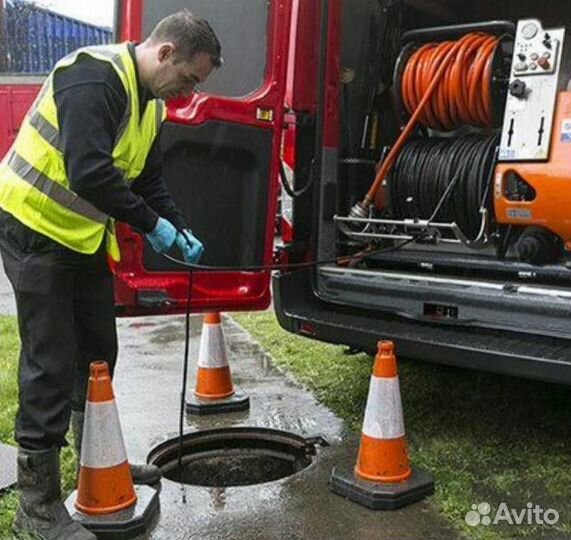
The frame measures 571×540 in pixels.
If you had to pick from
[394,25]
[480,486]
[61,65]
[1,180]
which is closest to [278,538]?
[480,486]

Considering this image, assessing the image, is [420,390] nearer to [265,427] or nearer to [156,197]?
[265,427]

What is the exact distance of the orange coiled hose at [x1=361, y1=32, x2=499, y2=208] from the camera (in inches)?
157

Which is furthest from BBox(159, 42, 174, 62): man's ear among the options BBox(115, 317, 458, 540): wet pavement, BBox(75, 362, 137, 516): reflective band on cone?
BBox(115, 317, 458, 540): wet pavement

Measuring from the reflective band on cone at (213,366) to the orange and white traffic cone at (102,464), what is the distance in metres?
1.37

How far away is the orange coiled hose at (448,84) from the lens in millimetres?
3986

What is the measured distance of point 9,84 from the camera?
45.7 ft

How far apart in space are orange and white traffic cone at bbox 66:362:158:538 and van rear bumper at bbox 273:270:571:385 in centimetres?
124

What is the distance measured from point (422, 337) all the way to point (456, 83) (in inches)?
53.6

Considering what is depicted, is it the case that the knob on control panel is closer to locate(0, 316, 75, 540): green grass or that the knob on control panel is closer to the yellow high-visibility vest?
the yellow high-visibility vest

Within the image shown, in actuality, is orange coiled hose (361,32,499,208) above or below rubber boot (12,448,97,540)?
above

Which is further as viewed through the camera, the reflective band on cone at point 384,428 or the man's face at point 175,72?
the reflective band on cone at point 384,428

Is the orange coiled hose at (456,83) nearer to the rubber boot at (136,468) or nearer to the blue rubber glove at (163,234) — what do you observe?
the blue rubber glove at (163,234)

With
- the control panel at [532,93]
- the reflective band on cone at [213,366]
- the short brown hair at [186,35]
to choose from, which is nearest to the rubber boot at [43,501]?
the short brown hair at [186,35]

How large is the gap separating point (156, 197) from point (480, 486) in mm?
1758
